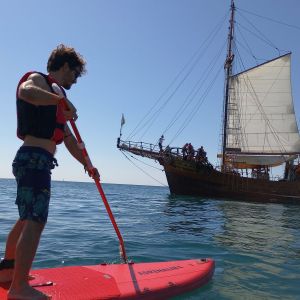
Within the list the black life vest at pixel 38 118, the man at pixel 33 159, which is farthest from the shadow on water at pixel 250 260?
the black life vest at pixel 38 118

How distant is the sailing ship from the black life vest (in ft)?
94.2

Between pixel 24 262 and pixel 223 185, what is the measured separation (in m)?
31.0

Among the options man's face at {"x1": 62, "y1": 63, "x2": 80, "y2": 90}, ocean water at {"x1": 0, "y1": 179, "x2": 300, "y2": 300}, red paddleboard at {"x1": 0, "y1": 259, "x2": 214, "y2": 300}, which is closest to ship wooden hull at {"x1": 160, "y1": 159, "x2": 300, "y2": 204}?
ocean water at {"x1": 0, "y1": 179, "x2": 300, "y2": 300}

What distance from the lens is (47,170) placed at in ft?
10.2

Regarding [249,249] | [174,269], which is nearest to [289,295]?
[174,269]

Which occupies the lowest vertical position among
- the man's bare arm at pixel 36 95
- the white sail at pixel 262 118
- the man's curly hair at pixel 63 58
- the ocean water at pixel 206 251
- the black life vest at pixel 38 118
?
the ocean water at pixel 206 251

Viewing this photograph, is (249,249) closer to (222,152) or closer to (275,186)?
(275,186)

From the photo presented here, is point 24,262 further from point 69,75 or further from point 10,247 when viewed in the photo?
point 69,75

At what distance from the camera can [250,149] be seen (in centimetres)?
3656

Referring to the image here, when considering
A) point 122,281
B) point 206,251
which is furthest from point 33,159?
point 206,251

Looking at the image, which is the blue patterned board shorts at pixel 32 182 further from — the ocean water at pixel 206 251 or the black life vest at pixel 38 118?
the ocean water at pixel 206 251

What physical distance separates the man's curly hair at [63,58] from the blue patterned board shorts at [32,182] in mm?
697

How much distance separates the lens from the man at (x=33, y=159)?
2.92 meters

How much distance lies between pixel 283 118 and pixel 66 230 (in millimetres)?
30884
